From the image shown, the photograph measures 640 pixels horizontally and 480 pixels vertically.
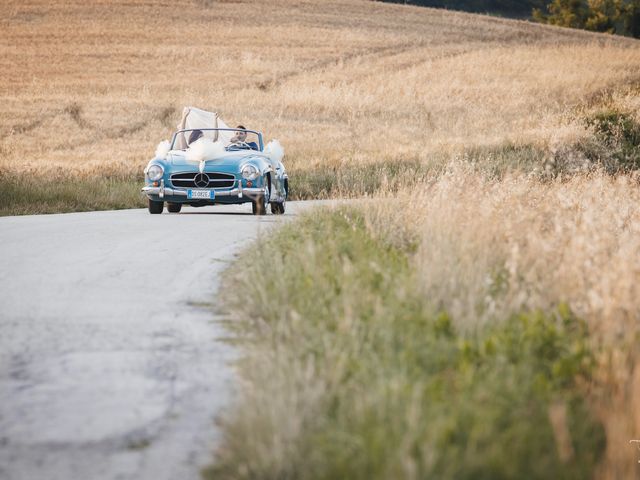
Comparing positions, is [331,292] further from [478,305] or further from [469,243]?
[469,243]

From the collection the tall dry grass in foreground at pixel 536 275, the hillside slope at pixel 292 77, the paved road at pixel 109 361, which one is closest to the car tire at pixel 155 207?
the paved road at pixel 109 361

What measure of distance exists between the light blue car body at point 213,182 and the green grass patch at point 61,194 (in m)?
3.41

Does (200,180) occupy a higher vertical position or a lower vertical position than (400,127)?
higher

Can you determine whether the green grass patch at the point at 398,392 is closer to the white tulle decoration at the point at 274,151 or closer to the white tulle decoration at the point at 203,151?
the white tulle decoration at the point at 203,151

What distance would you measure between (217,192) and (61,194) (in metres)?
5.23

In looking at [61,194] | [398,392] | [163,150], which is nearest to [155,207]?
[163,150]

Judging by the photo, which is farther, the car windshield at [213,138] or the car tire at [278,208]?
the car windshield at [213,138]

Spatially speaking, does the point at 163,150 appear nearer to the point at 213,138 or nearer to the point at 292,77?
the point at 213,138

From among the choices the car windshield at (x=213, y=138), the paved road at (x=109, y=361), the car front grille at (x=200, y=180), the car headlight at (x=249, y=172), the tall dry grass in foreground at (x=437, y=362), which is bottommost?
the car front grille at (x=200, y=180)

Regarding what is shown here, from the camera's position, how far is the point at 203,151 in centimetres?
1616

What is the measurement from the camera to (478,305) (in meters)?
6.54

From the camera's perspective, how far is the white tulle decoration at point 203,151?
16.1 m

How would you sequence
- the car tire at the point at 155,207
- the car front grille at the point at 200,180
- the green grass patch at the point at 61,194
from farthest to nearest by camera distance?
1. the green grass patch at the point at 61,194
2. the car tire at the point at 155,207
3. the car front grille at the point at 200,180

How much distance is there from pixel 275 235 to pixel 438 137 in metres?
24.1
